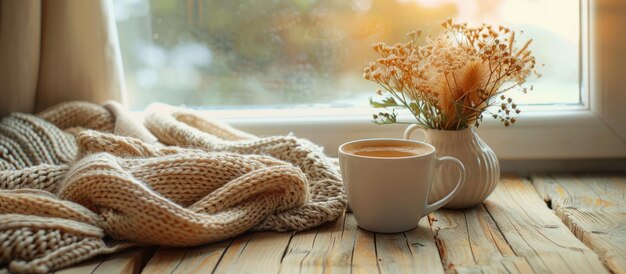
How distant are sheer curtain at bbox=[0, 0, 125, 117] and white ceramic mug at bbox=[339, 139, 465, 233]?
508mm

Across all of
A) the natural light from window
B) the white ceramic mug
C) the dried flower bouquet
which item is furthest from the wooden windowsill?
the natural light from window

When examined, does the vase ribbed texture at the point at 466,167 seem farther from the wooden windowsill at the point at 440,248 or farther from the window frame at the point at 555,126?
the window frame at the point at 555,126

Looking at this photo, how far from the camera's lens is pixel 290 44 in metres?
1.20

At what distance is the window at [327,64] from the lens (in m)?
1.10

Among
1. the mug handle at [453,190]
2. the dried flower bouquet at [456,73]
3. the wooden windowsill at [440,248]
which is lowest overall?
the wooden windowsill at [440,248]

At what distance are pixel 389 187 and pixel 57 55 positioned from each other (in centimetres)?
64

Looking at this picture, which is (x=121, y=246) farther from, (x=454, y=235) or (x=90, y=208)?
(x=454, y=235)

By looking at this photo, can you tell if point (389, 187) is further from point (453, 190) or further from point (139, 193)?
point (139, 193)

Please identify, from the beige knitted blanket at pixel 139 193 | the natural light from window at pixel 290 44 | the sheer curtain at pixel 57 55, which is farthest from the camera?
the natural light from window at pixel 290 44

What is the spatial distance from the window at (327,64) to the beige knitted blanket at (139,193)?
0.27 meters

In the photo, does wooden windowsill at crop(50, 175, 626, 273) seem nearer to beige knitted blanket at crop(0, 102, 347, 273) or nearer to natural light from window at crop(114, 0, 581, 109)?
beige knitted blanket at crop(0, 102, 347, 273)

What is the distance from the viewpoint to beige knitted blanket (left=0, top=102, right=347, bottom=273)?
27.4 inches

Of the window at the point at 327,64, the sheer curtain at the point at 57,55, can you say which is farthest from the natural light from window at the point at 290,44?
the sheer curtain at the point at 57,55

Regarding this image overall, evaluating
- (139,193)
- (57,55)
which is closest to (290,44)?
(57,55)
